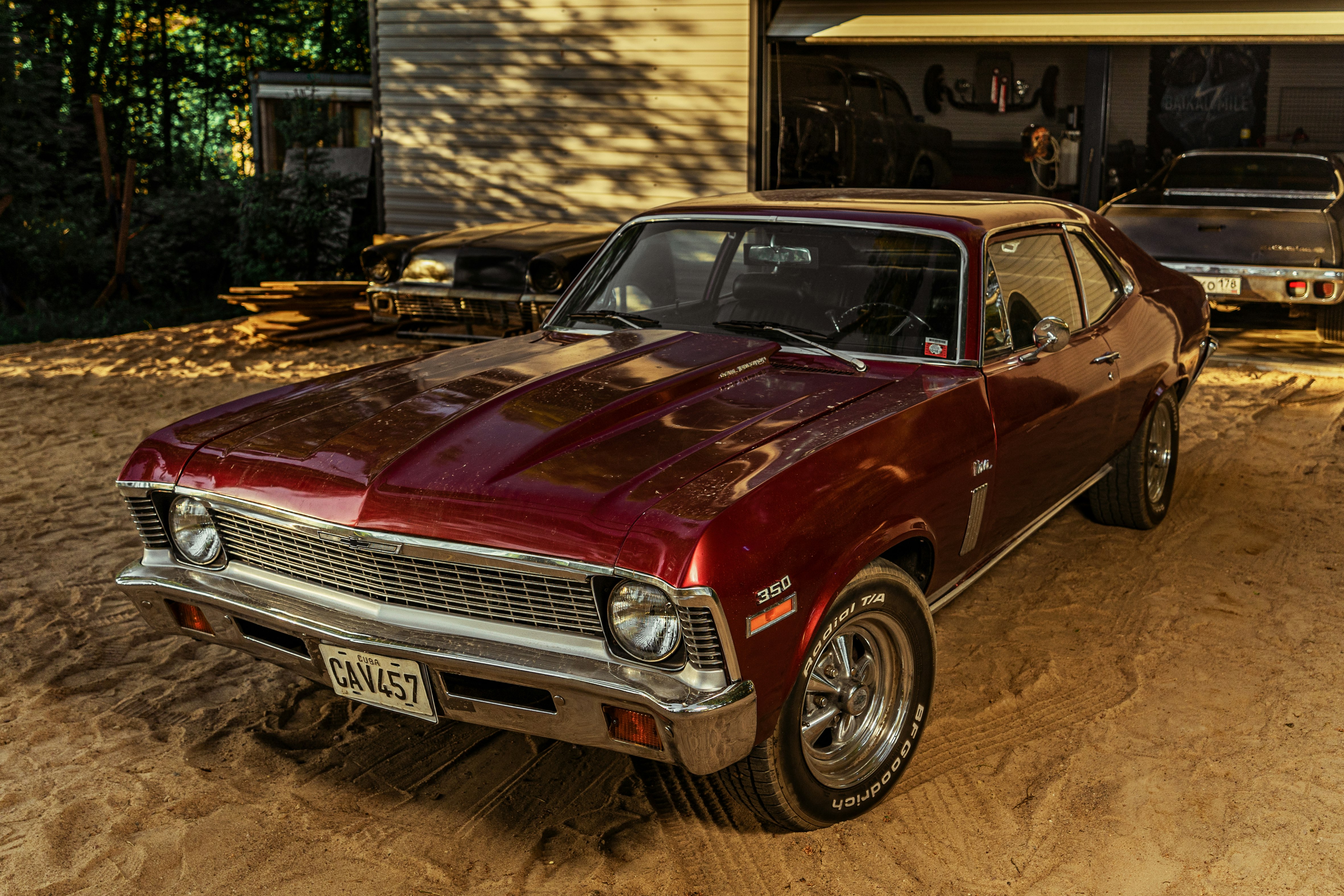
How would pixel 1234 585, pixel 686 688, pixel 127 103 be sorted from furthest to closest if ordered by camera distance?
pixel 127 103, pixel 1234 585, pixel 686 688

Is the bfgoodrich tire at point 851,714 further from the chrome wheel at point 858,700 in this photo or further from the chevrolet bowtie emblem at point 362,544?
the chevrolet bowtie emblem at point 362,544

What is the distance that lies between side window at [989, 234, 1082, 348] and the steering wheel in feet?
1.11

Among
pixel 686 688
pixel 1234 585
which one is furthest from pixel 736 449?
pixel 1234 585

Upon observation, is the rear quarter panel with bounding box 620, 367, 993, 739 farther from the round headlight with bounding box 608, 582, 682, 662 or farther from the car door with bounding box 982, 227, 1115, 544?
the car door with bounding box 982, 227, 1115, 544

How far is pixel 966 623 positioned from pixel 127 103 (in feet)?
79.3

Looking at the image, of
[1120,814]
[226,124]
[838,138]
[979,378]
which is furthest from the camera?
[226,124]

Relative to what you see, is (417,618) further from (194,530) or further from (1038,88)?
(1038,88)

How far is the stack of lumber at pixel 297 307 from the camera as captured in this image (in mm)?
10312

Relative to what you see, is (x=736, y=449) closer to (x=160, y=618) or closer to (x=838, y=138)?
(x=160, y=618)

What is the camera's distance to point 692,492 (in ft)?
8.50

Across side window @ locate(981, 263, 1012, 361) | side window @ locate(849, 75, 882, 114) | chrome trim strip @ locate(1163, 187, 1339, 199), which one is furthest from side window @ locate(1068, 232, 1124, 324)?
side window @ locate(849, 75, 882, 114)

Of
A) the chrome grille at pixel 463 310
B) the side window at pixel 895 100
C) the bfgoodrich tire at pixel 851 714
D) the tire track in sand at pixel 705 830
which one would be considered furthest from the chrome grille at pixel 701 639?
the side window at pixel 895 100

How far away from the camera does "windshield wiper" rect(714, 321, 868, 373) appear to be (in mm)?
3574

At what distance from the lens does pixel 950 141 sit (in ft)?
50.4
